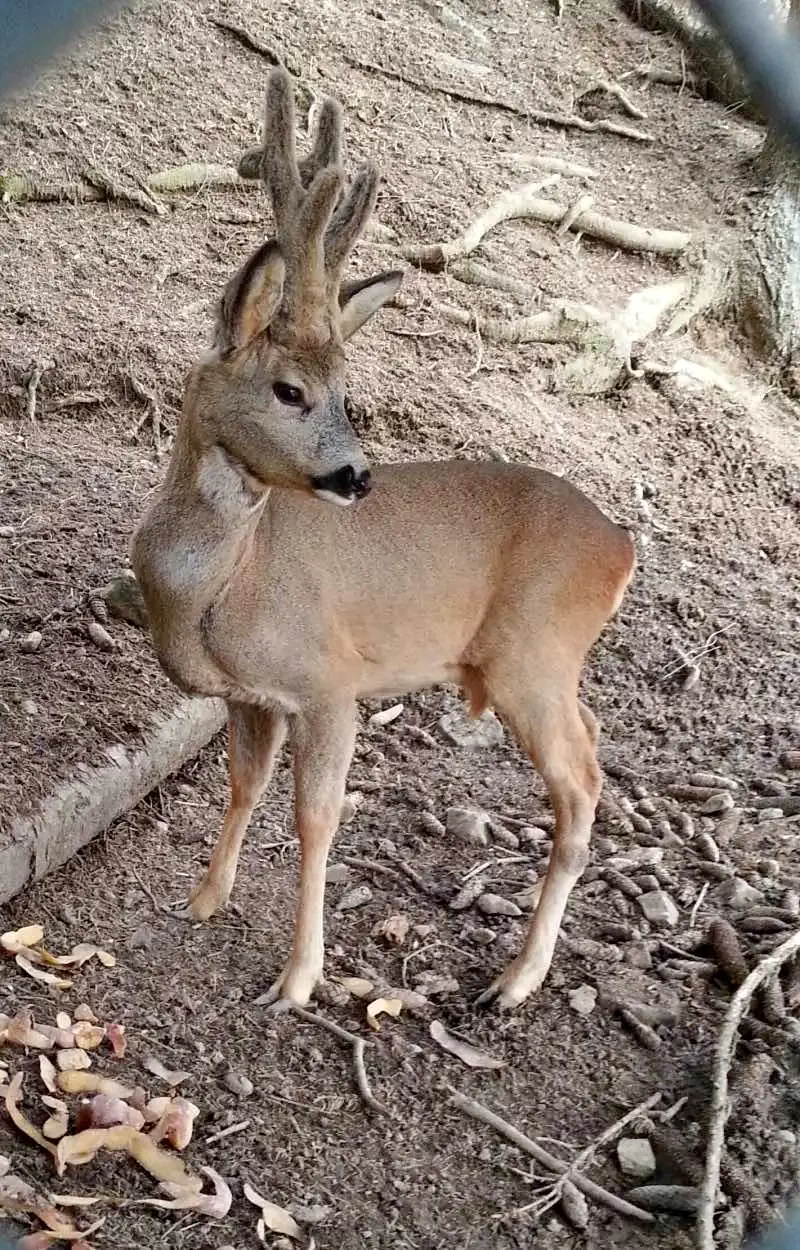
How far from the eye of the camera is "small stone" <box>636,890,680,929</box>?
166 inches

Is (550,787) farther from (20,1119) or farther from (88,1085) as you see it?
(20,1119)

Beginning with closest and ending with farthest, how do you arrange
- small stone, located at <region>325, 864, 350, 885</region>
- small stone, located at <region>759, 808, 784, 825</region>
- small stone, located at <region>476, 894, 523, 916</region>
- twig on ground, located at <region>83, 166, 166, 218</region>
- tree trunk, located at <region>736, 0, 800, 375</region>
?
small stone, located at <region>476, 894, 523, 916</region> → small stone, located at <region>325, 864, 350, 885</region> → small stone, located at <region>759, 808, 784, 825</region> → twig on ground, located at <region>83, 166, 166, 218</region> → tree trunk, located at <region>736, 0, 800, 375</region>

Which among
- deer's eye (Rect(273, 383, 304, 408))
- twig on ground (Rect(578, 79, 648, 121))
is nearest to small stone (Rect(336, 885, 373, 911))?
deer's eye (Rect(273, 383, 304, 408))

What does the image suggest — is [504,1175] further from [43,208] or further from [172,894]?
[43,208]

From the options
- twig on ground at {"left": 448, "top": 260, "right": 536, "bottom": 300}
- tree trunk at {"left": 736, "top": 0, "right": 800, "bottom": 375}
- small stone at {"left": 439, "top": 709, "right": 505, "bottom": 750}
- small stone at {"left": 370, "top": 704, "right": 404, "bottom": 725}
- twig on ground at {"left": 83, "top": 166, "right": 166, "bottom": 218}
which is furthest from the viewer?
tree trunk at {"left": 736, "top": 0, "right": 800, "bottom": 375}

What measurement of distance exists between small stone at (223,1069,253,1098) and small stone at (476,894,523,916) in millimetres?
1041

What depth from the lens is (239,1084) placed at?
11.7 ft

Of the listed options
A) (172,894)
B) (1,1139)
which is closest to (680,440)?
(172,894)

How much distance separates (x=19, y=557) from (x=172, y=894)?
5.24 feet

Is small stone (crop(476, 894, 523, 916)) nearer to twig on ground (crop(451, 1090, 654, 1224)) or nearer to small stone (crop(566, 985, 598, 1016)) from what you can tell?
small stone (crop(566, 985, 598, 1016))

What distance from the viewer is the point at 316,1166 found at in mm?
3379

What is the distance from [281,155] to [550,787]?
1.88 metres

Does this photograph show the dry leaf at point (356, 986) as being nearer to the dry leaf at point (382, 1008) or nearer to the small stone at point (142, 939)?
the dry leaf at point (382, 1008)

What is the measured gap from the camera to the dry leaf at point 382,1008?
386 centimetres
